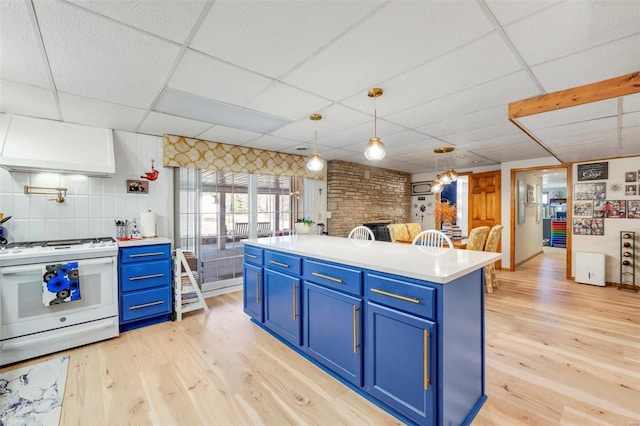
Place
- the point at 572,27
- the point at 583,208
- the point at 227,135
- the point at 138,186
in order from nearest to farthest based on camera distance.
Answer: the point at 572,27, the point at 138,186, the point at 227,135, the point at 583,208

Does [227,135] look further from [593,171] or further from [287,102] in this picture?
[593,171]

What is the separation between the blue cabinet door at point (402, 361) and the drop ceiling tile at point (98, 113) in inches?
118

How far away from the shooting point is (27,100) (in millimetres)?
2461

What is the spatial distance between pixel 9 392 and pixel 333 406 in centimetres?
230

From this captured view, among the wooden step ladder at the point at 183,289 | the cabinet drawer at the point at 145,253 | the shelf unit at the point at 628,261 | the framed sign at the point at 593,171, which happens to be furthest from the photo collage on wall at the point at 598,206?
the cabinet drawer at the point at 145,253

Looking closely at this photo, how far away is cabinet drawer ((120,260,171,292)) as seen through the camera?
9.49ft

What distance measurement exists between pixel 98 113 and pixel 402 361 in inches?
140

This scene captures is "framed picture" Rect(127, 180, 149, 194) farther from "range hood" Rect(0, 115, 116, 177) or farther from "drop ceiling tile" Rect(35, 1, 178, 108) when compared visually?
"drop ceiling tile" Rect(35, 1, 178, 108)

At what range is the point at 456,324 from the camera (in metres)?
1.52

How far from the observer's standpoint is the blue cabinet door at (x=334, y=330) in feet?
5.93

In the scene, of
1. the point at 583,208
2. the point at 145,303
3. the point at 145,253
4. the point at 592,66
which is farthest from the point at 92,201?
the point at 583,208

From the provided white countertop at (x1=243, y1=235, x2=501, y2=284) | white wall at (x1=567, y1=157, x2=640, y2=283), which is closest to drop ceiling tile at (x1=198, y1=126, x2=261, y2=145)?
white countertop at (x1=243, y1=235, x2=501, y2=284)

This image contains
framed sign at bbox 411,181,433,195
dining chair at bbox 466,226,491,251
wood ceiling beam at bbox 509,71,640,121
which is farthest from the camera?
framed sign at bbox 411,181,433,195

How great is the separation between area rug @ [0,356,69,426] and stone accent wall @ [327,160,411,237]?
164 inches
